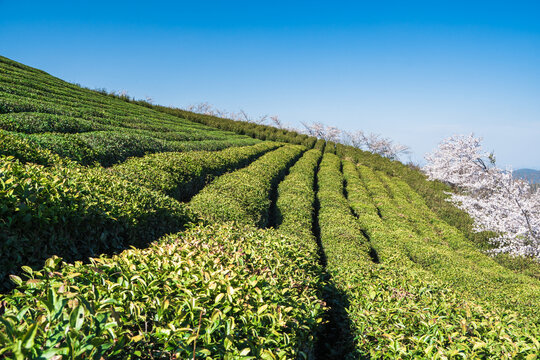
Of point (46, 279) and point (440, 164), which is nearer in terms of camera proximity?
point (46, 279)

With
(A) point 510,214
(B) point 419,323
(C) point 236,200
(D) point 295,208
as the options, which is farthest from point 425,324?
(A) point 510,214

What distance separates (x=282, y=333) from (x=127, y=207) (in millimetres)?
4012

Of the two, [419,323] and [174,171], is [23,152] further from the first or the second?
[419,323]

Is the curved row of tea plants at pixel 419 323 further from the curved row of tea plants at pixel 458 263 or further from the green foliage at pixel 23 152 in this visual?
the green foliage at pixel 23 152

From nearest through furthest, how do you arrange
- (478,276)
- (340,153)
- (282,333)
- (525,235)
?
(282,333)
(478,276)
(525,235)
(340,153)

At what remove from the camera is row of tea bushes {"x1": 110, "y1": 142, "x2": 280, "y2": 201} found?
888 cm

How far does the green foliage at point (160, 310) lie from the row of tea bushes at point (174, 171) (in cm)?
540

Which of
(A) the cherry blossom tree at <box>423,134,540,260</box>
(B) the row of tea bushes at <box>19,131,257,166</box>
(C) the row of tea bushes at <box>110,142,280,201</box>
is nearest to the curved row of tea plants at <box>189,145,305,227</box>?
(C) the row of tea bushes at <box>110,142,280,201</box>

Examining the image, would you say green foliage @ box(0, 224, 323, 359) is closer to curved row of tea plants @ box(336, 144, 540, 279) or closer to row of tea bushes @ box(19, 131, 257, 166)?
row of tea bushes @ box(19, 131, 257, 166)

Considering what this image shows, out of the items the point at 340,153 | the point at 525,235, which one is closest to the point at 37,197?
the point at 525,235

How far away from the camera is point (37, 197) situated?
13.5ft

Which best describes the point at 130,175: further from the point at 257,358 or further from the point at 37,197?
the point at 257,358

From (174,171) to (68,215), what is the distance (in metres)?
5.91

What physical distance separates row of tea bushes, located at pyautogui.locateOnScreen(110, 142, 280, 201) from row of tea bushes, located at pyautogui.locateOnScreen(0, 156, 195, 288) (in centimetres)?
219
